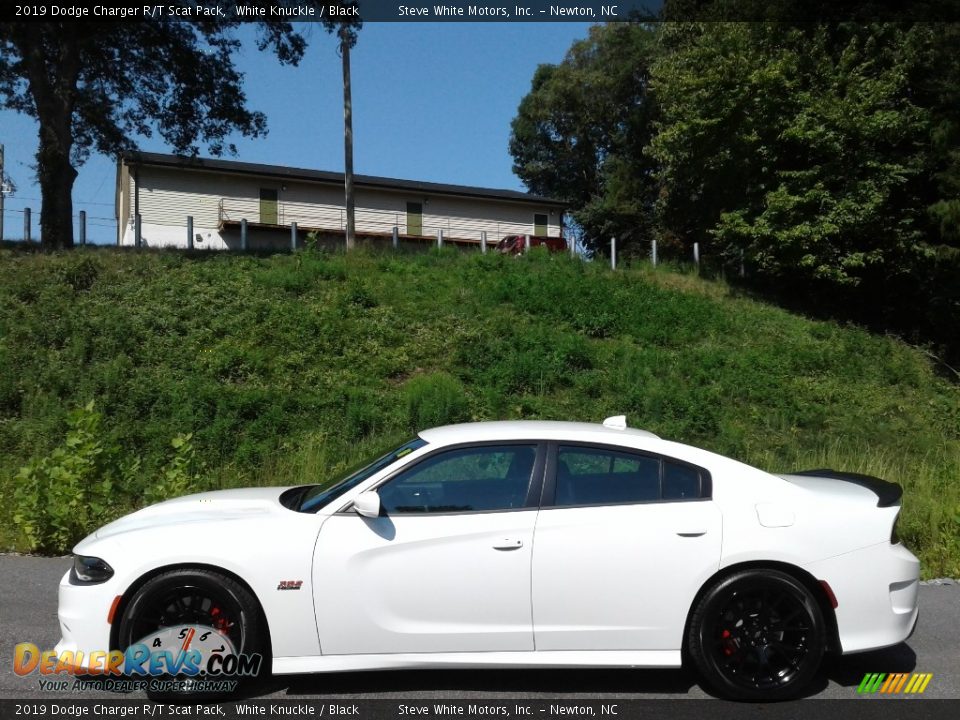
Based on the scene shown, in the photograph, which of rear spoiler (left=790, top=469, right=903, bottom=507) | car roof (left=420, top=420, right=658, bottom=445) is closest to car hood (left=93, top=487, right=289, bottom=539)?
car roof (left=420, top=420, right=658, bottom=445)

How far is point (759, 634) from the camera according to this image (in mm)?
4410

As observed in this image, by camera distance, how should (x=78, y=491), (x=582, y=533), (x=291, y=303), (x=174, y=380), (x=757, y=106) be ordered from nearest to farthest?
(x=582, y=533) → (x=78, y=491) → (x=174, y=380) → (x=291, y=303) → (x=757, y=106)

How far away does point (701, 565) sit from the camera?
4.40m

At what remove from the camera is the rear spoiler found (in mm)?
4676

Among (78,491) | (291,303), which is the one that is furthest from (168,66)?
(78,491)

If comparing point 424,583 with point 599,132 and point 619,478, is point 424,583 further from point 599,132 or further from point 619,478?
point 599,132

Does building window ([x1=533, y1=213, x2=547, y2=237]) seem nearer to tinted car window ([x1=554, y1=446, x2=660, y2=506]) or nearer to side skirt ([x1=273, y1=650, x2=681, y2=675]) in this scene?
tinted car window ([x1=554, y1=446, x2=660, y2=506])

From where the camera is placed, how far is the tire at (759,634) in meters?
4.38

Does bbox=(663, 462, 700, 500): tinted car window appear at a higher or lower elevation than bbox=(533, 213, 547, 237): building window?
lower

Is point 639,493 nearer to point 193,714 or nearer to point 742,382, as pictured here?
point 193,714

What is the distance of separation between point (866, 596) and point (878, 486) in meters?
0.86

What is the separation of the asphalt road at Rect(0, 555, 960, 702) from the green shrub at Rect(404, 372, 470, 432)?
7.36 meters

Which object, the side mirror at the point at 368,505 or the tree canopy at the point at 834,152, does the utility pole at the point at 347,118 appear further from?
the side mirror at the point at 368,505

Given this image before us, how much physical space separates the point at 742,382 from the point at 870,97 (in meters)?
10.1
